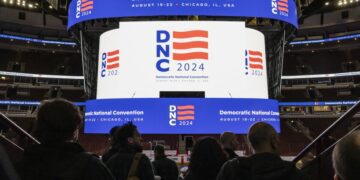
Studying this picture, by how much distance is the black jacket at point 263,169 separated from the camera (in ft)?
6.23

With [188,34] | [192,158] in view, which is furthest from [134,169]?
[188,34]

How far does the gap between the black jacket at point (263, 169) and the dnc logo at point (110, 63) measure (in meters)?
13.3

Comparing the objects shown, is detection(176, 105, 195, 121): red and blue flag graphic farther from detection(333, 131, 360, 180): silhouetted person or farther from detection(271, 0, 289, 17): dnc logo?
detection(333, 131, 360, 180): silhouetted person

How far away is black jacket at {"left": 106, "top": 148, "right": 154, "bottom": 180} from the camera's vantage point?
9.97 feet

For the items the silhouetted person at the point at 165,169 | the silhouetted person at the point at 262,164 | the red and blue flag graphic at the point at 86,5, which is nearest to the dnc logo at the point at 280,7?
the red and blue flag graphic at the point at 86,5

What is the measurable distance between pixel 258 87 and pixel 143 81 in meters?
4.73

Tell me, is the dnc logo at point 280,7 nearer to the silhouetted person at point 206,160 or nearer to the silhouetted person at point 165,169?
the silhouetted person at point 165,169

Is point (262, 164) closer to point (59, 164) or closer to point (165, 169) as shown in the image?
point (59, 164)

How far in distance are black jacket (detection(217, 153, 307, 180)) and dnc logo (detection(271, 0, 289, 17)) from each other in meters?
13.6

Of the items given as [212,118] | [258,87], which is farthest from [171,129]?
[258,87]

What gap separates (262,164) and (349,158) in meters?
0.83

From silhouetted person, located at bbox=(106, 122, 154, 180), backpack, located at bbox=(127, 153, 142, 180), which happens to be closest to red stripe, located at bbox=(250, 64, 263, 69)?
silhouetted person, located at bbox=(106, 122, 154, 180)

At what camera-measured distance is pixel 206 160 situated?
2709mm

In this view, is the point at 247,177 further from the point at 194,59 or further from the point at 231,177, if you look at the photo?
the point at 194,59
